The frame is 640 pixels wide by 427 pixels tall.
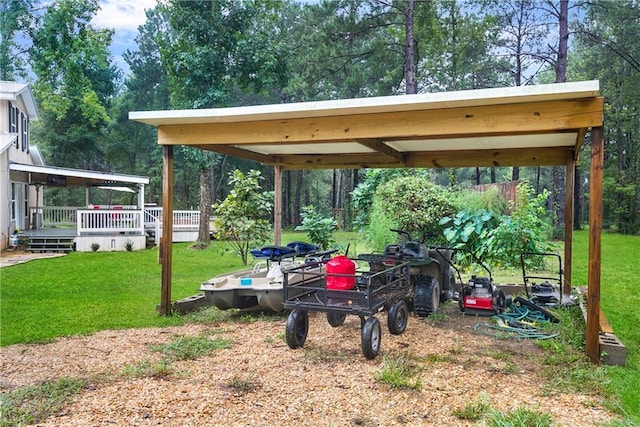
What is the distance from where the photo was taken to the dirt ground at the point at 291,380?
3.19 metres

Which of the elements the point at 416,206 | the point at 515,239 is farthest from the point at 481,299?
the point at 416,206

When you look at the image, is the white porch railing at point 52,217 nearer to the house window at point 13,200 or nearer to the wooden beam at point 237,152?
the house window at point 13,200

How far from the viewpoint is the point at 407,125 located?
479cm

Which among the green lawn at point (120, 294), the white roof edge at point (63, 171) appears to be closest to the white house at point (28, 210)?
the white roof edge at point (63, 171)

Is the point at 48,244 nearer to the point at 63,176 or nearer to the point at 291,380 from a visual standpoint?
the point at 63,176

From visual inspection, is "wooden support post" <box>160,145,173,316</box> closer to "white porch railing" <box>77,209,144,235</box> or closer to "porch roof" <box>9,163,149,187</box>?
"white porch railing" <box>77,209,144,235</box>

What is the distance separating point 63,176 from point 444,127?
49.9 feet

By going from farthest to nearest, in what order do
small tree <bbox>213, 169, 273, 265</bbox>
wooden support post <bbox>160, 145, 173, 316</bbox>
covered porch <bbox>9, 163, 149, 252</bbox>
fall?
1. covered porch <bbox>9, 163, 149, 252</bbox>
2. small tree <bbox>213, 169, 273, 265</bbox>
3. wooden support post <bbox>160, 145, 173, 316</bbox>

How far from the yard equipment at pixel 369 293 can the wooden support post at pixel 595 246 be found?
1.72 m

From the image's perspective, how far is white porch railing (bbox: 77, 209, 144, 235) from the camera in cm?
1452

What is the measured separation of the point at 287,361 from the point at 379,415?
132 centimetres

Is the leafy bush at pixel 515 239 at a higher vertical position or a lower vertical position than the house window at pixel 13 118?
lower

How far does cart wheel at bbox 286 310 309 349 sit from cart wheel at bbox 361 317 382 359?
2.23 feet

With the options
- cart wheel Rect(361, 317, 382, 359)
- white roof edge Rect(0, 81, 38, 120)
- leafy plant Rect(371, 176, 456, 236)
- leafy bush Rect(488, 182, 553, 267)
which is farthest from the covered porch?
cart wheel Rect(361, 317, 382, 359)
